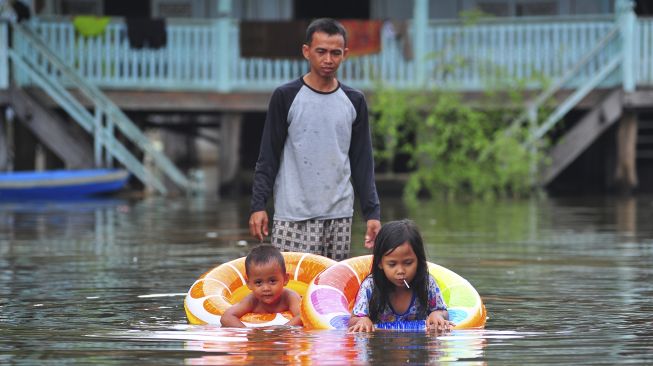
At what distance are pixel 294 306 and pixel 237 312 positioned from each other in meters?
0.33

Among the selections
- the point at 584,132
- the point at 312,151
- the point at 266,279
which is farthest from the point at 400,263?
the point at 584,132

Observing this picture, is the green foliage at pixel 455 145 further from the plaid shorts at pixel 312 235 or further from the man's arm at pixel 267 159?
the man's arm at pixel 267 159

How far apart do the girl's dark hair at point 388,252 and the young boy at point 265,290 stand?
564 millimetres

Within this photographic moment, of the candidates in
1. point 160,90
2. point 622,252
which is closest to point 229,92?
point 160,90

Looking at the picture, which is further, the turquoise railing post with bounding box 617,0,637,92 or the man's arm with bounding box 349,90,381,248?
the turquoise railing post with bounding box 617,0,637,92

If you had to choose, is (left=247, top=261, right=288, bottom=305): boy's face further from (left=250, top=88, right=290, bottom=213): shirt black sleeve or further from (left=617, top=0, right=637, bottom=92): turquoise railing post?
(left=617, top=0, right=637, bottom=92): turquoise railing post

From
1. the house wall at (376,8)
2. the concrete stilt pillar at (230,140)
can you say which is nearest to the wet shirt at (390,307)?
the concrete stilt pillar at (230,140)

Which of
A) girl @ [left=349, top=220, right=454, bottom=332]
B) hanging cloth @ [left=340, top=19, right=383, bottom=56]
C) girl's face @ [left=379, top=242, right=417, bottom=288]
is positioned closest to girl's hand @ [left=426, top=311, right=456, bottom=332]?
girl @ [left=349, top=220, right=454, bottom=332]

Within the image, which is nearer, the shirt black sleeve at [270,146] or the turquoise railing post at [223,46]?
the shirt black sleeve at [270,146]

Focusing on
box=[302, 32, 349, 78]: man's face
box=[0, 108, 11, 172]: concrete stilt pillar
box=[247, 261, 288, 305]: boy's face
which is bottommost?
box=[0, 108, 11, 172]: concrete stilt pillar

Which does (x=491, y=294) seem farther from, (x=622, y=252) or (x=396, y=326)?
(x=622, y=252)

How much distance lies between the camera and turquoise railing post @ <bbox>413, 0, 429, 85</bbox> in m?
25.6

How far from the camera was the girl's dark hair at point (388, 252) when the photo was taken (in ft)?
25.9

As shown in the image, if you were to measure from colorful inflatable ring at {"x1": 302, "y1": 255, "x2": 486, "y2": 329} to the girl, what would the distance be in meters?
0.09
